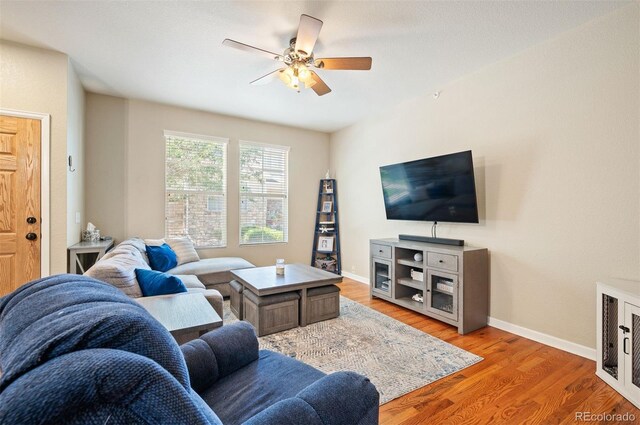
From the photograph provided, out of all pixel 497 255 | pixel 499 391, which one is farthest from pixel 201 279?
pixel 497 255

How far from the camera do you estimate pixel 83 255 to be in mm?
3408

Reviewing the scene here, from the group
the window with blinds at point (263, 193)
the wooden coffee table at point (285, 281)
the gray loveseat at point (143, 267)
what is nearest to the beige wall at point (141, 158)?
the window with blinds at point (263, 193)

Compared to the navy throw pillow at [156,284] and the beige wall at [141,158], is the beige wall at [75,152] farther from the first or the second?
the navy throw pillow at [156,284]

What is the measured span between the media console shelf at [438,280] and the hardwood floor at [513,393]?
41cm

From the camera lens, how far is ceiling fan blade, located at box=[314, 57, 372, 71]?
244 centimetres

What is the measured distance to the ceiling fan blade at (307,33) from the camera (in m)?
2.04

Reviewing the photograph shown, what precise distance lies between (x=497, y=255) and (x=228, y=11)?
11.2 feet

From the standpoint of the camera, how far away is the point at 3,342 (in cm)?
64

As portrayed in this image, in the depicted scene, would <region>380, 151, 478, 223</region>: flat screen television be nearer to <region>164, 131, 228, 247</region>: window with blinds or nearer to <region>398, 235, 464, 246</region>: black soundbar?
<region>398, 235, 464, 246</region>: black soundbar

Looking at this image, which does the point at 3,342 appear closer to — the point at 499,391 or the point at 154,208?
the point at 499,391

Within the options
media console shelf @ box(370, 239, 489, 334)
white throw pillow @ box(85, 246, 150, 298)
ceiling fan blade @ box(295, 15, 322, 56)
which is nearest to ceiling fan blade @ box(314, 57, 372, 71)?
ceiling fan blade @ box(295, 15, 322, 56)

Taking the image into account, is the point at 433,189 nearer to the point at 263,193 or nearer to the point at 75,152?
the point at 263,193

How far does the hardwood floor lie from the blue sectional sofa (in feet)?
3.46

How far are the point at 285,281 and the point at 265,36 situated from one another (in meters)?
2.33
